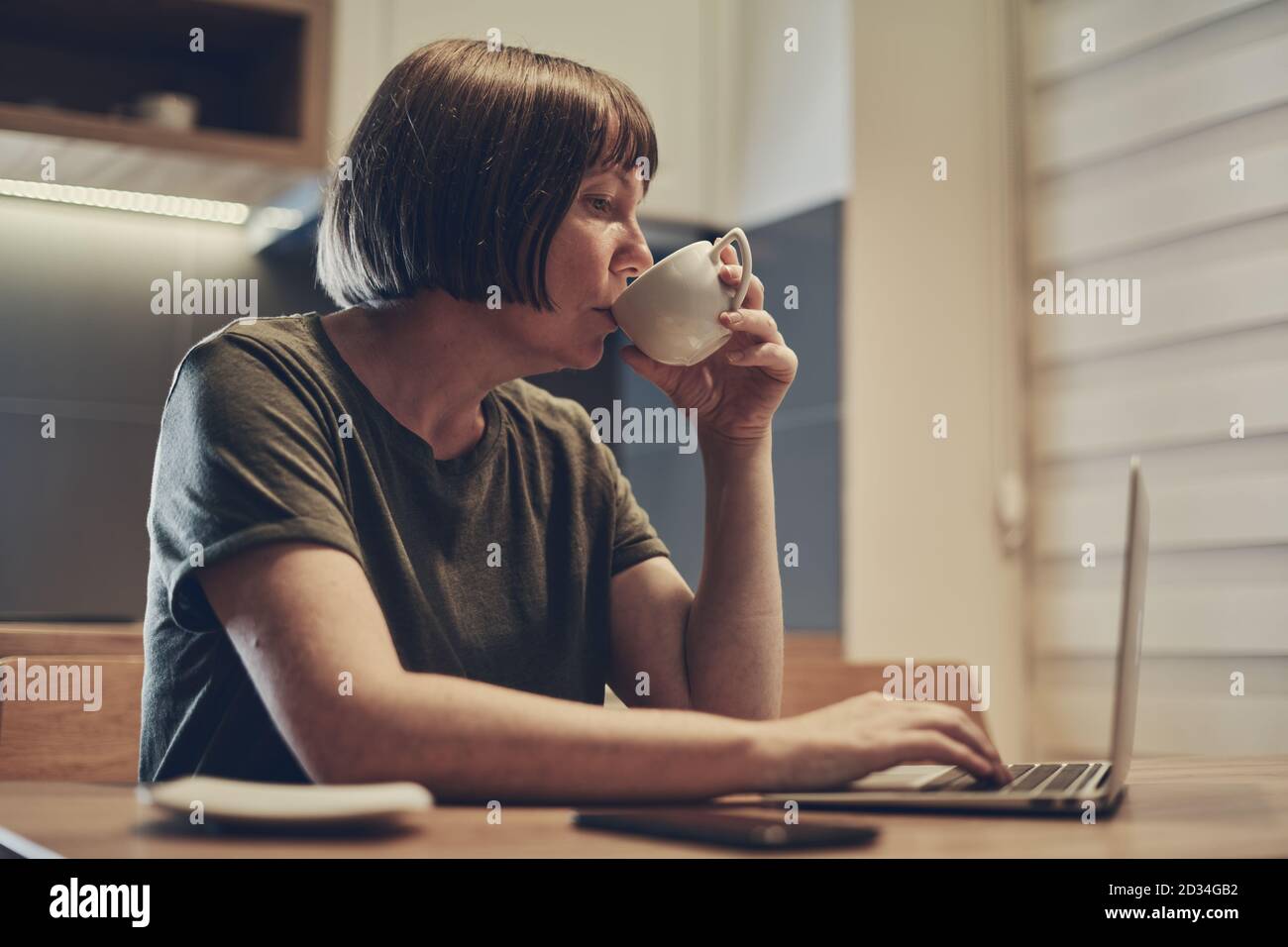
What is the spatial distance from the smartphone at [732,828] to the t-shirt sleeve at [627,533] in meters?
0.58

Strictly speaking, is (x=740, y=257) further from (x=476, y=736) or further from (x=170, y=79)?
(x=170, y=79)

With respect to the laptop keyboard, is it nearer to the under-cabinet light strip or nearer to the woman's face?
the woman's face

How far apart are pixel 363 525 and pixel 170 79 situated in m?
1.94

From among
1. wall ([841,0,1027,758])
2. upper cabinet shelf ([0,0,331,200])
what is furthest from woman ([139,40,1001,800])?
wall ([841,0,1027,758])

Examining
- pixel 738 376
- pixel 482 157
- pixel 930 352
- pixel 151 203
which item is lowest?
pixel 738 376

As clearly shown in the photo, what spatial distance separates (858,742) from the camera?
2.32 ft

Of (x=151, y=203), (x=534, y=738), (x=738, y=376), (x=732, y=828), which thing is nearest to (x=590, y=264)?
(x=738, y=376)

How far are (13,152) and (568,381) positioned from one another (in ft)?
4.06

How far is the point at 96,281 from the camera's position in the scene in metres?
2.60

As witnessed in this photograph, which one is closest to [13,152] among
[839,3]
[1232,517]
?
[839,3]

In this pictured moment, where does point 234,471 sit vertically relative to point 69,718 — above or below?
above

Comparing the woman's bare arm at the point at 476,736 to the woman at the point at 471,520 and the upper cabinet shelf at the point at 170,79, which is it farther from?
the upper cabinet shelf at the point at 170,79

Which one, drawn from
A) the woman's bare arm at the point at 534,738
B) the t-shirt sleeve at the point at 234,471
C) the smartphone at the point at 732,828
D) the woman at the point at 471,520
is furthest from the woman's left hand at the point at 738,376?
the smartphone at the point at 732,828
